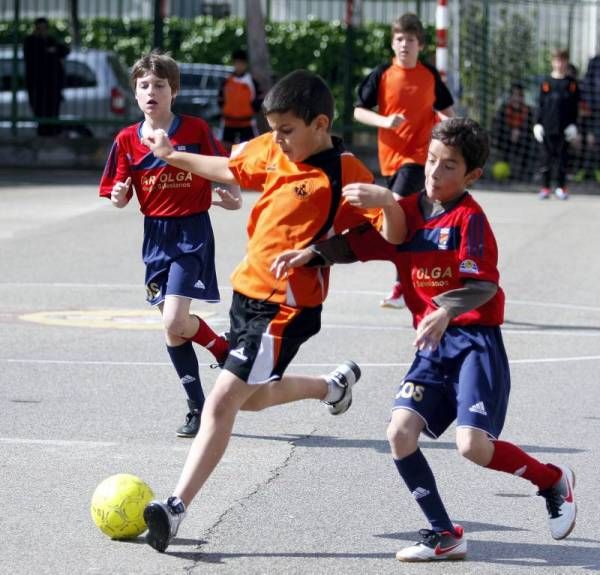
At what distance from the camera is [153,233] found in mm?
7645

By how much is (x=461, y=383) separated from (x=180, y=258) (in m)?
2.51

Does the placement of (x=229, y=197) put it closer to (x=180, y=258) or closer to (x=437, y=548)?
(x=180, y=258)

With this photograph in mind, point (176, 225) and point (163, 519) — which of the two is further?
point (176, 225)

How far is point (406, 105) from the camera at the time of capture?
11.1m

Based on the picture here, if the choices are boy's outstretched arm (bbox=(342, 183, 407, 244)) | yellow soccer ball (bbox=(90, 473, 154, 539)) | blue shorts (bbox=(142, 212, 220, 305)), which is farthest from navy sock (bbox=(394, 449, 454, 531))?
blue shorts (bbox=(142, 212, 220, 305))

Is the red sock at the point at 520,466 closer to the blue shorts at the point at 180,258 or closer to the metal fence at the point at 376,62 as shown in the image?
the blue shorts at the point at 180,258

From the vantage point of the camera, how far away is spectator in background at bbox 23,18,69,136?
77.4 feet

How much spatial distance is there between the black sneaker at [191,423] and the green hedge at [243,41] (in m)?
17.7

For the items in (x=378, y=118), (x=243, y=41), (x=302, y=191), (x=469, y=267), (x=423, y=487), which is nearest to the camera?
(x=469, y=267)

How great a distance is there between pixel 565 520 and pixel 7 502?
7.45 ft

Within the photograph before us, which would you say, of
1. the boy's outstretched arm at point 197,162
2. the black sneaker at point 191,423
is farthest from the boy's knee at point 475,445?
the black sneaker at point 191,423

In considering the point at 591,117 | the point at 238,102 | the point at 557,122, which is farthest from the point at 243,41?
the point at 557,122

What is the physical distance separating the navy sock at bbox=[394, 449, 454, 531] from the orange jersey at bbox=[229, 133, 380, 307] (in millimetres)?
722

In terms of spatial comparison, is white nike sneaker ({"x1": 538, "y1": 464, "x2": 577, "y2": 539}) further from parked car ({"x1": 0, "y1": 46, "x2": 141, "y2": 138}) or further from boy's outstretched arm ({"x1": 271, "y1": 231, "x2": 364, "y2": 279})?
parked car ({"x1": 0, "y1": 46, "x2": 141, "y2": 138})
